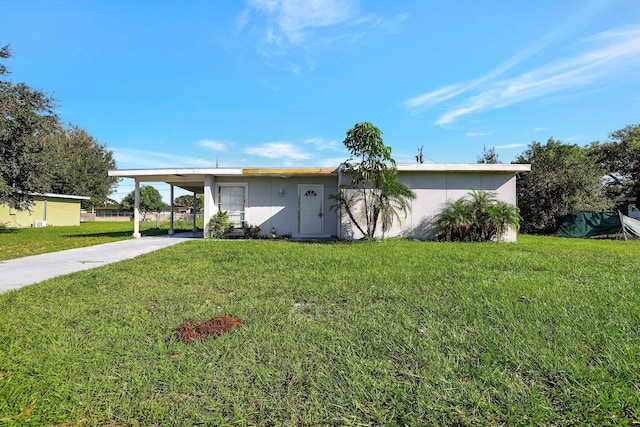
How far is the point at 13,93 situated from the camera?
13.1 metres

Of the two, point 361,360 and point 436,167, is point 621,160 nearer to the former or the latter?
point 436,167

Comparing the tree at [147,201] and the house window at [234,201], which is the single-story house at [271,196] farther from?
the tree at [147,201]

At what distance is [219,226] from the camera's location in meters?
11.2

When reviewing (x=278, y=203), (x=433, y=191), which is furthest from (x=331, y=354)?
(x=278, y=203)

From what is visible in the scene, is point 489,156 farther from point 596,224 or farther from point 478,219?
point 478,219

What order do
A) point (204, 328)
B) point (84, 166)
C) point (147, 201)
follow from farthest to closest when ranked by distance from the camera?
point (147, 201) < point (84, 166) < point (204, 328)

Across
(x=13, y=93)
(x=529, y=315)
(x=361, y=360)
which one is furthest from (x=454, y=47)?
(x=13, y=93)

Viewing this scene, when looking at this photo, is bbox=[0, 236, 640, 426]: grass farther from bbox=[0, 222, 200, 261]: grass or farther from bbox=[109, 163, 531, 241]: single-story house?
bbox=[109, 163, 531, 241]: single-story house

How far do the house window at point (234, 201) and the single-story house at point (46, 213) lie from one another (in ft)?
49.9

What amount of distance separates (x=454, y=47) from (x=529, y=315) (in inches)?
291

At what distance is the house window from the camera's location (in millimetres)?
11680

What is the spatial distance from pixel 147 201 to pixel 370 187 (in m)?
43.7

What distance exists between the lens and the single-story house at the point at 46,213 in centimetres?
2015

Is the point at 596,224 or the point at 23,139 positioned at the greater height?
the point at 23,139
